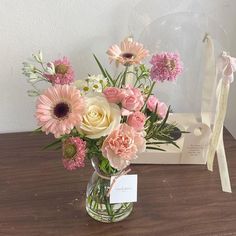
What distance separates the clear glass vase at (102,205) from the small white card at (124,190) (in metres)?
0.02

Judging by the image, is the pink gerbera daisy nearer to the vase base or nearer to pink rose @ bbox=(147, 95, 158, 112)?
pink rose @ bbox=(147, 95, 158, 112)

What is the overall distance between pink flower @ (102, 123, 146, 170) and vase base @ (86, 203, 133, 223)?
200mm

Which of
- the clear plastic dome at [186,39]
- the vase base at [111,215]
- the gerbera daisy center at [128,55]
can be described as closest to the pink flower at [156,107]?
the gerbera daisy center at [128,55]

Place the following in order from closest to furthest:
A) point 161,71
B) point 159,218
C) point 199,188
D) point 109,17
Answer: point 161,71
point 159,218
point 199,188
point 109,17

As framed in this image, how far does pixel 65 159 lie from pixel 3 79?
54cm

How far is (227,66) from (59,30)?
48 centimetres

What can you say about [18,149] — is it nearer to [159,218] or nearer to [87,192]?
[87,192]

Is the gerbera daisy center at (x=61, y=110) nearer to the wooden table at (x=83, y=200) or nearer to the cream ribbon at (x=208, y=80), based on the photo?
the wooden table at (x=83, y=200)

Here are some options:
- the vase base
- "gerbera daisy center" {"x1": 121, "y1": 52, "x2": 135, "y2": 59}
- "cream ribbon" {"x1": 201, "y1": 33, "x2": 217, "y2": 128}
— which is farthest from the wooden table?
"gerbera daisy center" {"x1": 121, "y1": 52, "x2": 135, "y2": 59}

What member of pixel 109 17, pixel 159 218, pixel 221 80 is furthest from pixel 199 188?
pixel 109 17

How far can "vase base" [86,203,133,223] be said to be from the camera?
91cm

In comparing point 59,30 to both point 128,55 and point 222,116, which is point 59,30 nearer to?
point 128,55

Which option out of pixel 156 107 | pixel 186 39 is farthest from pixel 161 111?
pixel 186 39

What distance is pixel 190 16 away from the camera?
1.19 meters
